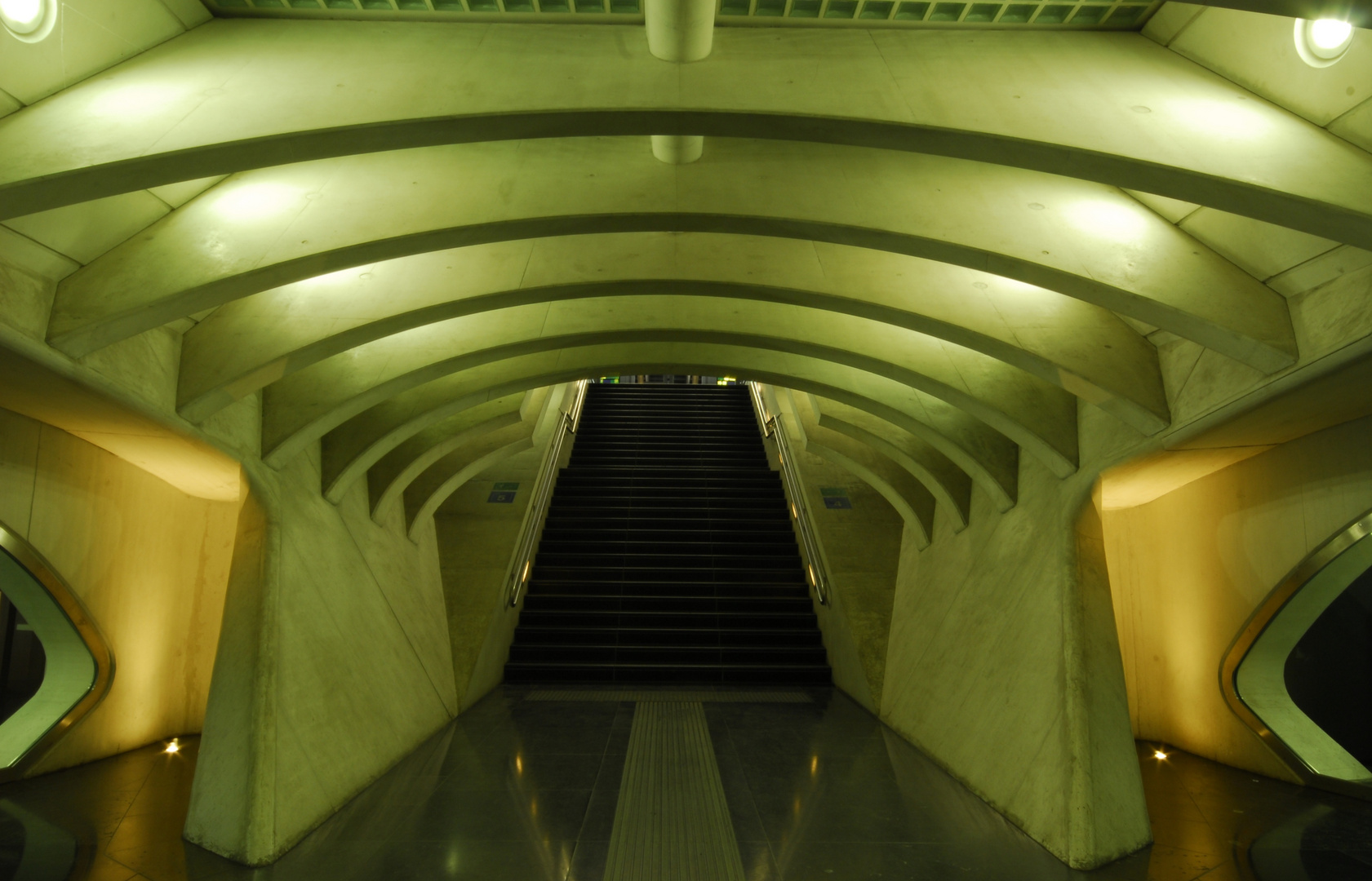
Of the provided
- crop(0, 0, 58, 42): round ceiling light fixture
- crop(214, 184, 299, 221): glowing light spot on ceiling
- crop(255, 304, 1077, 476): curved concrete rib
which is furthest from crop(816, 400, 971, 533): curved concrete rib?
crop(0, 0, 58, 42): round ceiling light fixture

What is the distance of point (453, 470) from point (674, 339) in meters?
3.96

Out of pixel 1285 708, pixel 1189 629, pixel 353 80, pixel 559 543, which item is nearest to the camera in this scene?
pixel 353 80

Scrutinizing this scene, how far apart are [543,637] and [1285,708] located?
7799 millimetres

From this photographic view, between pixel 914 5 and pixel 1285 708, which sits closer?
pixel 914 5

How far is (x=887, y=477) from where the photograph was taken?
9031mm

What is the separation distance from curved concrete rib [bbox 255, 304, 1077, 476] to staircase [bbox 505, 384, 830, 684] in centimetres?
485

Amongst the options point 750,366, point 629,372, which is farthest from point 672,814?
point 629,372

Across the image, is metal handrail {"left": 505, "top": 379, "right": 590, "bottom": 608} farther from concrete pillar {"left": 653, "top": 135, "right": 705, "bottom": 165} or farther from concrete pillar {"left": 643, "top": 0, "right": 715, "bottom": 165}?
concrete pillar {"left": 643, "top": 0, "right": 715, "bottom": 165}

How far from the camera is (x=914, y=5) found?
3350mm

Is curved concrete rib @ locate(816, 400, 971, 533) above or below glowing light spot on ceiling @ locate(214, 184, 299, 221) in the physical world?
below

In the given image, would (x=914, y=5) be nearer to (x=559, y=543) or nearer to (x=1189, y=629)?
(x=1189, y=629)

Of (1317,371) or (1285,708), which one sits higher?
(1317,371)

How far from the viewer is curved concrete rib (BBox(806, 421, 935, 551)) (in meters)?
8.75

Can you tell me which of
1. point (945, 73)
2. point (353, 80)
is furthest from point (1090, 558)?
point (353, 80)
